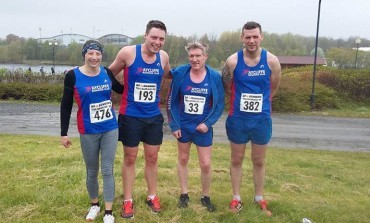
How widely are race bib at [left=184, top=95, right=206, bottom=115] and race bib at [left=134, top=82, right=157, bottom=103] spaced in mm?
426

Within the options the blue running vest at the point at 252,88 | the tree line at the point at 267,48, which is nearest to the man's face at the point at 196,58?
the blue running vest at the point at 252,88

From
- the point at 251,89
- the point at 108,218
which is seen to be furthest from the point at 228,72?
the point at 108,218

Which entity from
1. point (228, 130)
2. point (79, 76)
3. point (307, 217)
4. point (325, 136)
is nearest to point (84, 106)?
point (79, 76)

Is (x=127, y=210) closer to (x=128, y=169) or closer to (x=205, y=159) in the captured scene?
(x=128, y=169)

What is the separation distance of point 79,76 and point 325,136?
9.94 metres

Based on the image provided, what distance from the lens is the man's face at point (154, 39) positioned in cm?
396

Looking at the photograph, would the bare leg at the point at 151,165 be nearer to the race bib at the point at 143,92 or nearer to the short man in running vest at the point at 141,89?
the short man in running vest at the point at 141,89

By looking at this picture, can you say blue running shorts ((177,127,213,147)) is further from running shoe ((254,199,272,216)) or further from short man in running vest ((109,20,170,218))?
running shoe ((254,199,272,216))

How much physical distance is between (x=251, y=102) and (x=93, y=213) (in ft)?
6.94

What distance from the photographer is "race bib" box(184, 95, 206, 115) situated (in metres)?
4.23

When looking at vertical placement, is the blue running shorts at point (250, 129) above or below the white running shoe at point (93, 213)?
above

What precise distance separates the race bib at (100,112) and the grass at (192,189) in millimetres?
1145

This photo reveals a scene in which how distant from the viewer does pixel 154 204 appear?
4.42m

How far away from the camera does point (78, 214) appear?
13.9 feet
